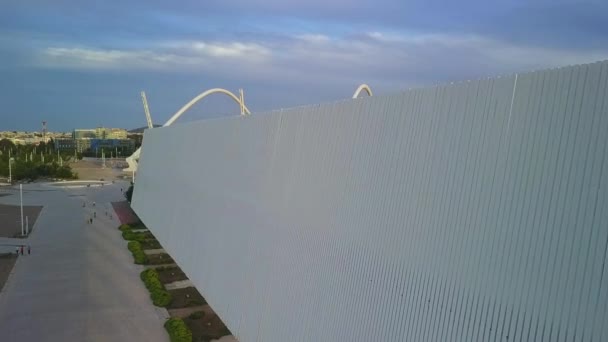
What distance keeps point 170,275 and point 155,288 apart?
2691 mm

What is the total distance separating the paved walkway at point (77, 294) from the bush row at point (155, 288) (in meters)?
0.26

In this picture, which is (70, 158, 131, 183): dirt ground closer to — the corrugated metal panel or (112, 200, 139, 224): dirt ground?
(112, 200, 139, 224): dirt ground

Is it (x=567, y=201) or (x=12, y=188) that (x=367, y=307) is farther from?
(x=12, y=188)

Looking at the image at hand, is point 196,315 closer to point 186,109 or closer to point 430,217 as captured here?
point 430,217

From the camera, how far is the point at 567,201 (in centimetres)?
516

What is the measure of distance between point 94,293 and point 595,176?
1791cm

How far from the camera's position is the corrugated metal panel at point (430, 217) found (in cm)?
511

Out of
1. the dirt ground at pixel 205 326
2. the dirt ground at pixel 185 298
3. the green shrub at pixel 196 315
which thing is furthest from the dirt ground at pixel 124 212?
the dirt ground at pixel 205 326

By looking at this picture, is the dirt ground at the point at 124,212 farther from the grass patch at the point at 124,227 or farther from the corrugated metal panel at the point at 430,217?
the corrugated metal panel at the point at 430,217

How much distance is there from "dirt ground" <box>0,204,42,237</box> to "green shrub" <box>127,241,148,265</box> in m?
8.37

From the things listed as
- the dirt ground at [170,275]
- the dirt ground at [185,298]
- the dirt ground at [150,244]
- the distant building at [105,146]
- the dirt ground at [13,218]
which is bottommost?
the distant building at [105,146]

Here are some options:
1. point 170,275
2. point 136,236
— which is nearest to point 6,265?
point 170,275

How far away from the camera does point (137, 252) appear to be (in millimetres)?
25594

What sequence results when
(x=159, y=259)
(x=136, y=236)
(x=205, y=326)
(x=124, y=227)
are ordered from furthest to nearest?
(x=124, y=227)
(x=136, y=236)
(x=159, y=259)
(x=205, y=326)
